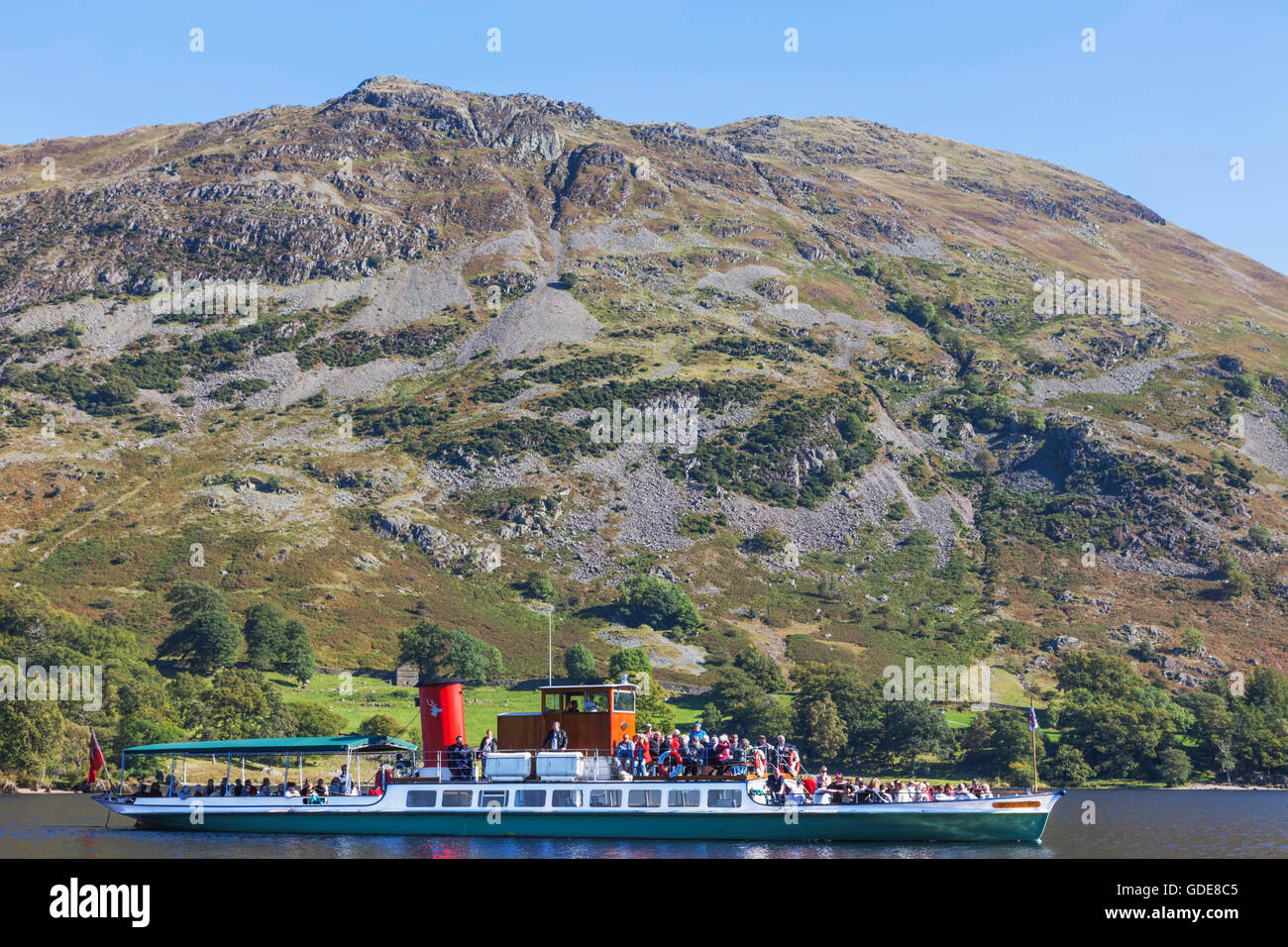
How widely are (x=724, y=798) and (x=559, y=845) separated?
8.73 meters

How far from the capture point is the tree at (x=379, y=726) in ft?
416

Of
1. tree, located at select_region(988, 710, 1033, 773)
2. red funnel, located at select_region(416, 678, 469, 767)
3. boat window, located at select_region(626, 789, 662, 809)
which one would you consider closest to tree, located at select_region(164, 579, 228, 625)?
tree, located at select_region(988, 710, 1033, 773)

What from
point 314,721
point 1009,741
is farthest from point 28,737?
point 1009,741

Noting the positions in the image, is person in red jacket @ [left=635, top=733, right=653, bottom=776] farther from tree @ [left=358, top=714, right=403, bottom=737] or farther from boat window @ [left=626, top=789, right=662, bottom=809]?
tree @ [left=358, top=714, right=403, bottom=737]

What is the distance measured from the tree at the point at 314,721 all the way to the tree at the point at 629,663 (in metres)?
46.2

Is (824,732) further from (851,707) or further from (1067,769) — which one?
(1067,769)

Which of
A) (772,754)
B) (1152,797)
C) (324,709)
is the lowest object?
(1152,797)

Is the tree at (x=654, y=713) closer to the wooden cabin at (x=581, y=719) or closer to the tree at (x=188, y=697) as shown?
the tree at (x=188, y=697)

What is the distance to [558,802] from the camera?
60.6 meters

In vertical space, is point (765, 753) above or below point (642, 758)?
above

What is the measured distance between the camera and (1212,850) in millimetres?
64250
